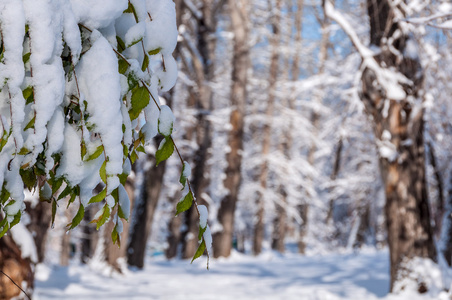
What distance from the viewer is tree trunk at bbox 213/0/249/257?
13.5 metres

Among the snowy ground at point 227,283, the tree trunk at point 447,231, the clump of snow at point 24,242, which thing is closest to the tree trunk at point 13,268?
the clump of snow at point 24,242

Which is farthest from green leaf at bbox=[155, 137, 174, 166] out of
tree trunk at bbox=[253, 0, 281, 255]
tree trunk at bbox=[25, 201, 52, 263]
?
tree trunk at bbox=[253, 0, 281, 255]

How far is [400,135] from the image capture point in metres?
6.52

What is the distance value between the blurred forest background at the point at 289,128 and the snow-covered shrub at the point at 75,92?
9.00 feet

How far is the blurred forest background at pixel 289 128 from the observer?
21.3 feet

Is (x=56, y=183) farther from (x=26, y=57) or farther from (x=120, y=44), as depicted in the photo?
(x=120, y=44)

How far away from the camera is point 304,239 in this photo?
21.0 meters

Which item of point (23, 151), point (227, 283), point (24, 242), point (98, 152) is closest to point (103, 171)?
point (98, 152)

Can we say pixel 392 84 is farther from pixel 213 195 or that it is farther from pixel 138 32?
pixel 213 195

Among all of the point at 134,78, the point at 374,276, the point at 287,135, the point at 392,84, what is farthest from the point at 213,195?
the point at 134,78

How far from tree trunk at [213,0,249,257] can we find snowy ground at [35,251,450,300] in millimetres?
3222

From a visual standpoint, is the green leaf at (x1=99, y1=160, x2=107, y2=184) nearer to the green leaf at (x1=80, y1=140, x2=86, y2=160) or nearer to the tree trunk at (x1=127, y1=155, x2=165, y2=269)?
the green leaf at (x1=80, y1=140, x2=86, y2=160)

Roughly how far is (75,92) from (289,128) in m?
18.3

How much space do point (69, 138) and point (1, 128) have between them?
0.64ft
